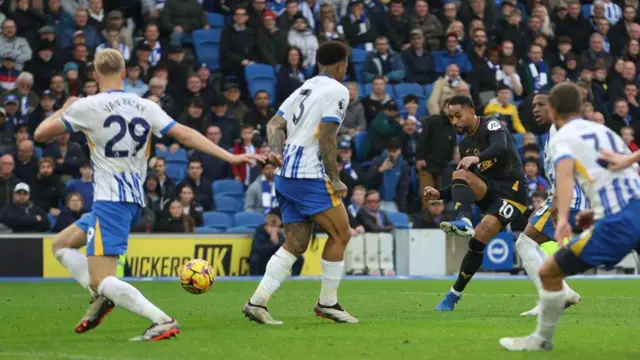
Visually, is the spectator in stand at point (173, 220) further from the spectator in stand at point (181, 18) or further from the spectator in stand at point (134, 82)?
the spectator in stand at point (181, 18)

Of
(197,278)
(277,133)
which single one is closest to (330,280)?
(277,133)

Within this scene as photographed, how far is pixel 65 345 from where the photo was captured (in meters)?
9.48

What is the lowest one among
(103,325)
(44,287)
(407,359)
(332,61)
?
(44,287)

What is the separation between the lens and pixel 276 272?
37.3 feet

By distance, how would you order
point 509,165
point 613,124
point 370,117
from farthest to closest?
point 613,124
point 370,117
point 509,165

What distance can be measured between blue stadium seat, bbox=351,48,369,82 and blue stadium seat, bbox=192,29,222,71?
9.76 feet

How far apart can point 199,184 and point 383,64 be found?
556 centimetres

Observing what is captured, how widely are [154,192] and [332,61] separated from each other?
37.0 ft

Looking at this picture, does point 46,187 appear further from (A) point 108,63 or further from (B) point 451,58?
(A) point 108,63

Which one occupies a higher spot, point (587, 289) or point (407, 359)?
point (407, 359)

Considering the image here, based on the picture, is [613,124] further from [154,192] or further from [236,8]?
[154,192]

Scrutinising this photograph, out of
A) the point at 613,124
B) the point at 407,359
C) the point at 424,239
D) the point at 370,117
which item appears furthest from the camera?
the point at 613,124

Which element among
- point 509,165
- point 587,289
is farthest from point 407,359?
point 587,289

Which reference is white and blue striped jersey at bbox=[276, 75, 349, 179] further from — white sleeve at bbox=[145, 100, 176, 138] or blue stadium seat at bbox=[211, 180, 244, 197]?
blue stadium seat at bbox=[211, 180, 244, 197]
